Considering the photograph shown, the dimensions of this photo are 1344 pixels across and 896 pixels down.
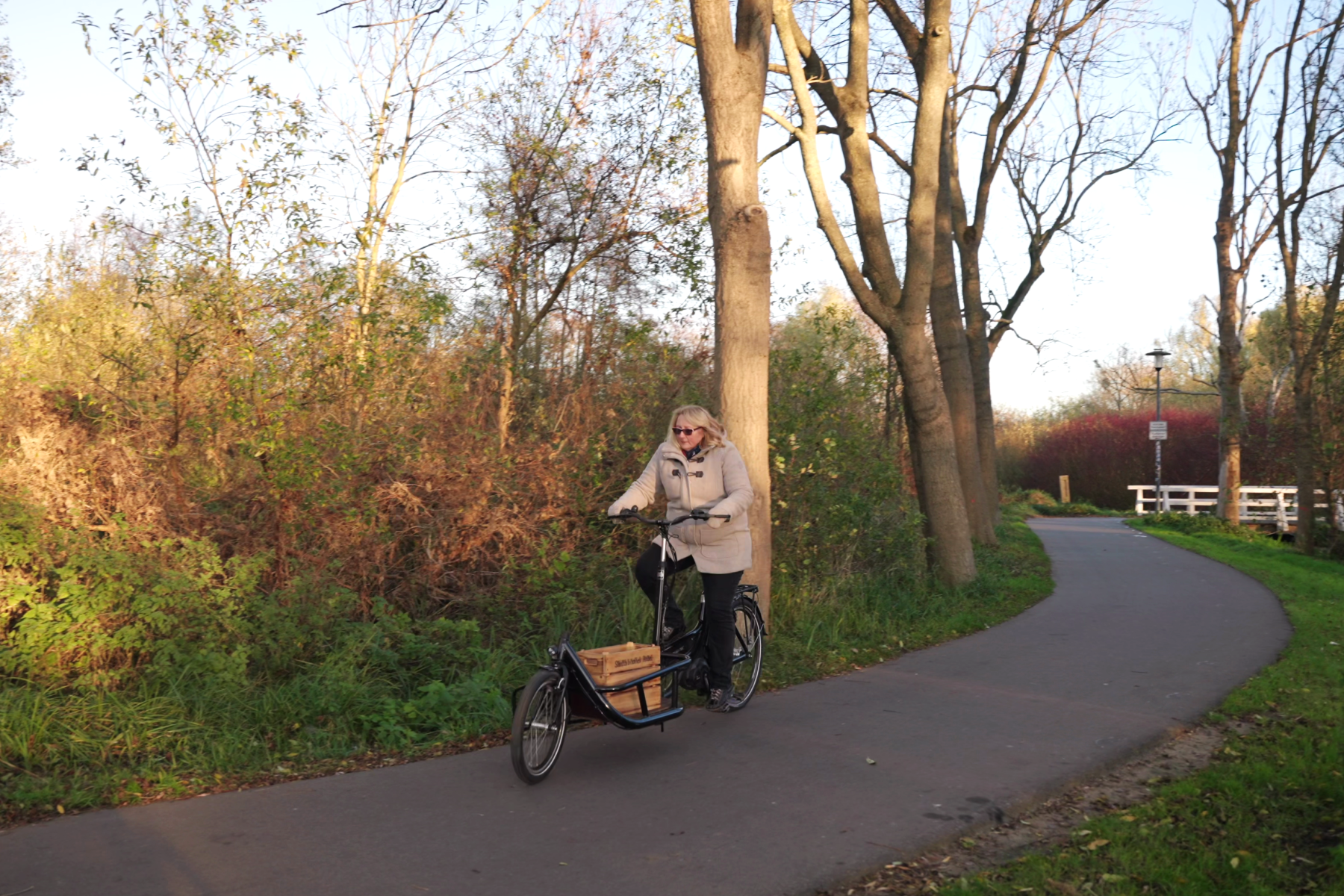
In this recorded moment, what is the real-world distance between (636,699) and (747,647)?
161 cm

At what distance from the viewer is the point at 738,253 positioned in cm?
929

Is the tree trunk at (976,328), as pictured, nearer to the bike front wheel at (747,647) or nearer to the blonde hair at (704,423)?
the bike front wheel at (747,647)

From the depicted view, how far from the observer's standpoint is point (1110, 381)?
61.5m

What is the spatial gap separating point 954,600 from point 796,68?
6393mm

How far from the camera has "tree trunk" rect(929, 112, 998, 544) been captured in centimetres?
1850

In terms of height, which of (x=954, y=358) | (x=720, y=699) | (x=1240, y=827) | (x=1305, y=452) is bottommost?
(x=1240, y=827)

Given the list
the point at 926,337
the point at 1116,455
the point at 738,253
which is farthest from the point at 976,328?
the point at 1116,455

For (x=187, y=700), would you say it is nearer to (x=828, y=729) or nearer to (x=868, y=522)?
(x=828, y=729)

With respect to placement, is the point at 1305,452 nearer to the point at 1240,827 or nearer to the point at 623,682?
the point at 1240,827

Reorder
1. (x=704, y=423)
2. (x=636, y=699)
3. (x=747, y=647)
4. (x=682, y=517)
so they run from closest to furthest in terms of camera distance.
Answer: (x=636, y=699) < (x=682, y=517) < (x=704, y=423) < (x=747, y=647)

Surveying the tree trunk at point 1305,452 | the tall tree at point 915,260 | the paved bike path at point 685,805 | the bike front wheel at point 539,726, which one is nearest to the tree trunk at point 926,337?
the tall tree at point 915,260

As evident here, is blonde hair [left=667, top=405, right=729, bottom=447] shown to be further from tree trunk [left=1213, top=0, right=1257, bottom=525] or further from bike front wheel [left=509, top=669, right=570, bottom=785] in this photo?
tree trunk [left=1213, top=0, right=1257, bottom=525]

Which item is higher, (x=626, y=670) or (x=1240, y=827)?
(x=626, y=670)

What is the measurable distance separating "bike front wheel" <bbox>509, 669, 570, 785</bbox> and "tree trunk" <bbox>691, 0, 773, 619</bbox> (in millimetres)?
3694
